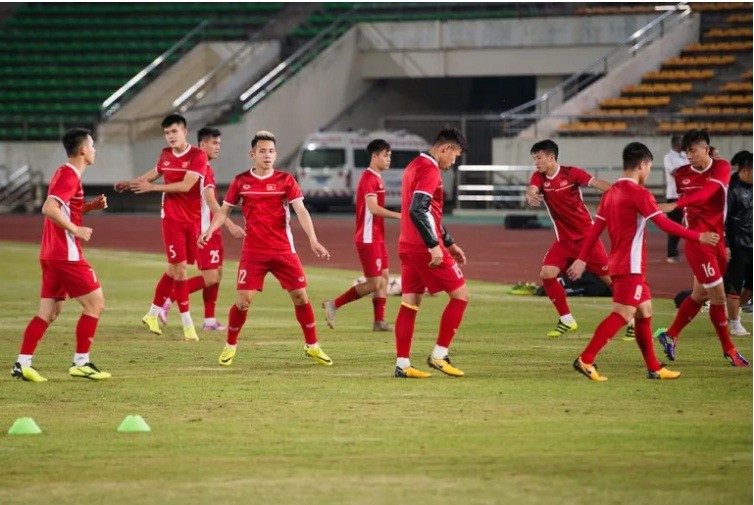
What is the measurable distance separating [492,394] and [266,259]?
2535 mm

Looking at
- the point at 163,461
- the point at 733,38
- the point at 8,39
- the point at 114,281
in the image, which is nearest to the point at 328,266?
the point at 114,281

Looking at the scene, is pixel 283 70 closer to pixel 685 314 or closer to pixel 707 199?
pixel 685 314

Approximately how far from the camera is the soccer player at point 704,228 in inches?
460

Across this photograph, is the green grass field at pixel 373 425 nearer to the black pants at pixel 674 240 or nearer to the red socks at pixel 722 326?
the red socks at pixel 722 326

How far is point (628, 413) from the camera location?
912 cm

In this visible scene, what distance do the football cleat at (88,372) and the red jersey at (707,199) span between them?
479 cm

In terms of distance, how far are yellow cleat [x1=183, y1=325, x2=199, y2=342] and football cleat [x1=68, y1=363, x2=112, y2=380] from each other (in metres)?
2.72

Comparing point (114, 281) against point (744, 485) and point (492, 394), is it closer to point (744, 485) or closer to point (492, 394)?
point (492, 394)

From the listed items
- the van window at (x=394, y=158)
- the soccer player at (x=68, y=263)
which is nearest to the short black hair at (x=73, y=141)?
the soccer player at (x=68, y=263)

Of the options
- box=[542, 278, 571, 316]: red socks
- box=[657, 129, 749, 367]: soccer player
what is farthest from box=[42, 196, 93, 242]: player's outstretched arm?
box=[542, 278, 571, 316]: red socks

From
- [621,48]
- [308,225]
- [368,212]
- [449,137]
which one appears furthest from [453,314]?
[621,48]

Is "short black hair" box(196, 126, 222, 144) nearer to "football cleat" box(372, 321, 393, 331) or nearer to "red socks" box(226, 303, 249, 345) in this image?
"football cleat" box(372, 321, 393, 331)

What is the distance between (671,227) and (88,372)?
14.6 ft

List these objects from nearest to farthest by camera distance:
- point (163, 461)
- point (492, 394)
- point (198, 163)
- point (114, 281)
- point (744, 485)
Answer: point (744, 485), point (163, 461), point (492, 394), point (198, 163), point (114, 281)
